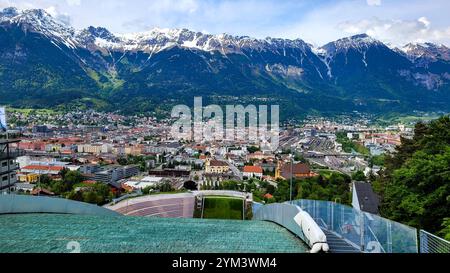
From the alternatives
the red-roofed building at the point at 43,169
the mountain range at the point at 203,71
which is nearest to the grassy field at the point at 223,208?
the red-roofed building at the point at 43,169

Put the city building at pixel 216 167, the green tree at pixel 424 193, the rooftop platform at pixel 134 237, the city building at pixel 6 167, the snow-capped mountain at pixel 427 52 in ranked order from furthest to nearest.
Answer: the snow-capped mountain at pixel 427 52
the city building at pixel 216 167
the city building at pixel 6 167
the green tree at pixel 424 193
the rooftop platform at pixel 134 237

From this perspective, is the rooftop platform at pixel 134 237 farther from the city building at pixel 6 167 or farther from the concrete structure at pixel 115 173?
the concrete structure at pixel 115 173

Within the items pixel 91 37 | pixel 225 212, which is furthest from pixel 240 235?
pixel 91 37

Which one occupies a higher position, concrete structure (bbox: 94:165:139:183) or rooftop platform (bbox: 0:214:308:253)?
rooftop platform (bbox: 0:214:308:253)

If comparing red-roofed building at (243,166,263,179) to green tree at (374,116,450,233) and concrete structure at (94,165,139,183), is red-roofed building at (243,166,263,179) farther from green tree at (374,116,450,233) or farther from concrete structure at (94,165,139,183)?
green tree at (374,116,450,233)

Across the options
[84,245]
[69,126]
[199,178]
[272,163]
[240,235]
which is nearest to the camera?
[84,245]

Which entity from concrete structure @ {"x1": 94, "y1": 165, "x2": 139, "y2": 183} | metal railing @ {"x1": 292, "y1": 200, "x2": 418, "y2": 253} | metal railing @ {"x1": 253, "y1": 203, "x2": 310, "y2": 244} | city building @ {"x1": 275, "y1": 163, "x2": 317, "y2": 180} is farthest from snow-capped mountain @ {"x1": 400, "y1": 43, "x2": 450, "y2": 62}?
metal railing @ {"x1": 292, "y1": 200, "x2": 418, "y2": 253}
